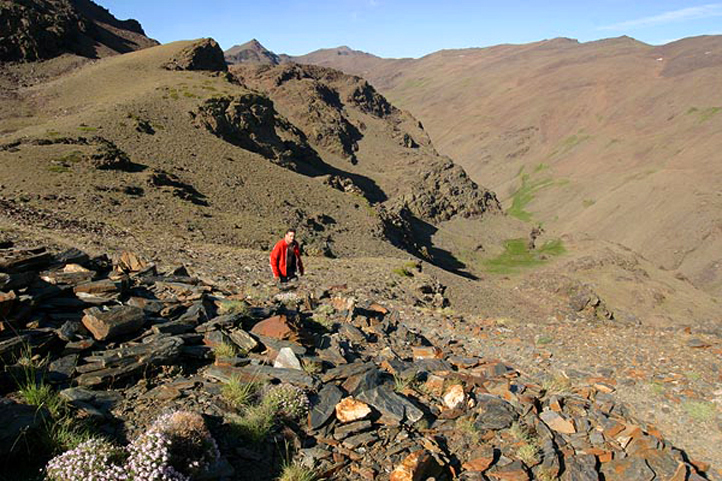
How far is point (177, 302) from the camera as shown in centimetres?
848

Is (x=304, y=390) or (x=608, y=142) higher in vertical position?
(x=608, y=142)

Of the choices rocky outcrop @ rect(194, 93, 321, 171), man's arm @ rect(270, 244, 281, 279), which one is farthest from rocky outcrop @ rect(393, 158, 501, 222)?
man's arm @ rect(270, 244, 281, 279)

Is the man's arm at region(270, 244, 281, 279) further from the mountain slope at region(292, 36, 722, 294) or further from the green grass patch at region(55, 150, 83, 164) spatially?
the mountain slope at region(292, 36, 722, 294)

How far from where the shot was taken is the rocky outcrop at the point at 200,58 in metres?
A: 50.8

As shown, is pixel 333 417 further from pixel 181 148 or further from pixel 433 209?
pixel 433 209

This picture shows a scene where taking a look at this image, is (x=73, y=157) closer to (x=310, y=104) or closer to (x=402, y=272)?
(x=402, y=272)

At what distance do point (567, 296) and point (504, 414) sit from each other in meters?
31.6

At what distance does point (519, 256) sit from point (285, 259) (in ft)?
144

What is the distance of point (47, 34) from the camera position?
5091 cm

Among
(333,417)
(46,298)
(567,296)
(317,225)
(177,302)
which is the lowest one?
(567,296)

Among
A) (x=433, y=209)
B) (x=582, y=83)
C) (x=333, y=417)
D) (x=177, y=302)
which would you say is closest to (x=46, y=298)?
(x=177, y=302)

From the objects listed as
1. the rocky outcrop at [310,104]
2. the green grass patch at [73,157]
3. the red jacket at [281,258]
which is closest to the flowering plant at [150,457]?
the red jacket at [281,258]

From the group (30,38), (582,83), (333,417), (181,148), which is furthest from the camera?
(582,83)

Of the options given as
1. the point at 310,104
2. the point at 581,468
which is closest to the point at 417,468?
the point at 581,468
